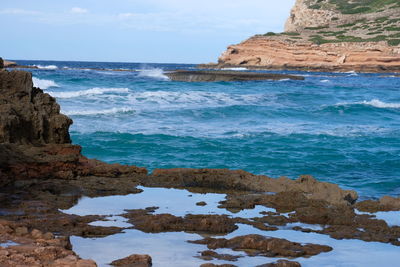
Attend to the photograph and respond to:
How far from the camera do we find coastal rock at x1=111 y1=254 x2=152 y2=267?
4.62 m

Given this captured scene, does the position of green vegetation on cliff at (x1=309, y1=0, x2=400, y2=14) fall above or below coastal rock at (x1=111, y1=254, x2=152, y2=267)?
above

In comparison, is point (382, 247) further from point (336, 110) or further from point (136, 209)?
point (336, 110)

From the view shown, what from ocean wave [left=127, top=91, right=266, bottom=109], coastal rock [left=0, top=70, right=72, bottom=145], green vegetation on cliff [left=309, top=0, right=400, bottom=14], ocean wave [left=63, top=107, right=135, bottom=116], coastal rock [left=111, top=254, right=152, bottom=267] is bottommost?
ocean wave [left=63, top=107, right=135, bottom=116]

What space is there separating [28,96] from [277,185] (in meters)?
3.82

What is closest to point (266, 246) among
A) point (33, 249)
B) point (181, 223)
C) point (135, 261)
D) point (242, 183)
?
point (181, 223)

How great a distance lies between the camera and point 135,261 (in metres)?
4.68

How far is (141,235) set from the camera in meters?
5.65

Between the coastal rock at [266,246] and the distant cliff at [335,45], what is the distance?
81.3 m

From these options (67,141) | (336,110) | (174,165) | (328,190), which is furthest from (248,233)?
(336,110)

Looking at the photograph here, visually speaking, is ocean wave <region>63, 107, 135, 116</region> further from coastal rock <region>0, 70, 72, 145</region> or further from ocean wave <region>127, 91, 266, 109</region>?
coastal rock <region>0, 70, 72, 145</region>

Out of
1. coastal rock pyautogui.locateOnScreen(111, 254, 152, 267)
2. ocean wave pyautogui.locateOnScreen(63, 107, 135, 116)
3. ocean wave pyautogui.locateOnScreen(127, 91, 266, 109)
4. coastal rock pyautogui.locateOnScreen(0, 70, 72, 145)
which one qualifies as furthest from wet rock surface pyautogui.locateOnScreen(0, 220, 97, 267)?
ocean wave pyautogui.locateOnScreen(127, 91, 266, 109)

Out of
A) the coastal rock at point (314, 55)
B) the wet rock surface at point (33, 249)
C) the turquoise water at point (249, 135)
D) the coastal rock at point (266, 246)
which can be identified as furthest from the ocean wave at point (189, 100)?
the coastal rock at point (314, 55)

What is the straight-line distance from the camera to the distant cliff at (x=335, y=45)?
8400cm

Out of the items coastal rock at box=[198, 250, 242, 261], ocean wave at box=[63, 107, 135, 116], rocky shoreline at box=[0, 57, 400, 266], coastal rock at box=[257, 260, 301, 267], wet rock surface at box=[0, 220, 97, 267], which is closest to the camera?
wet rock surface at box=[0, 220, 97, 267]
